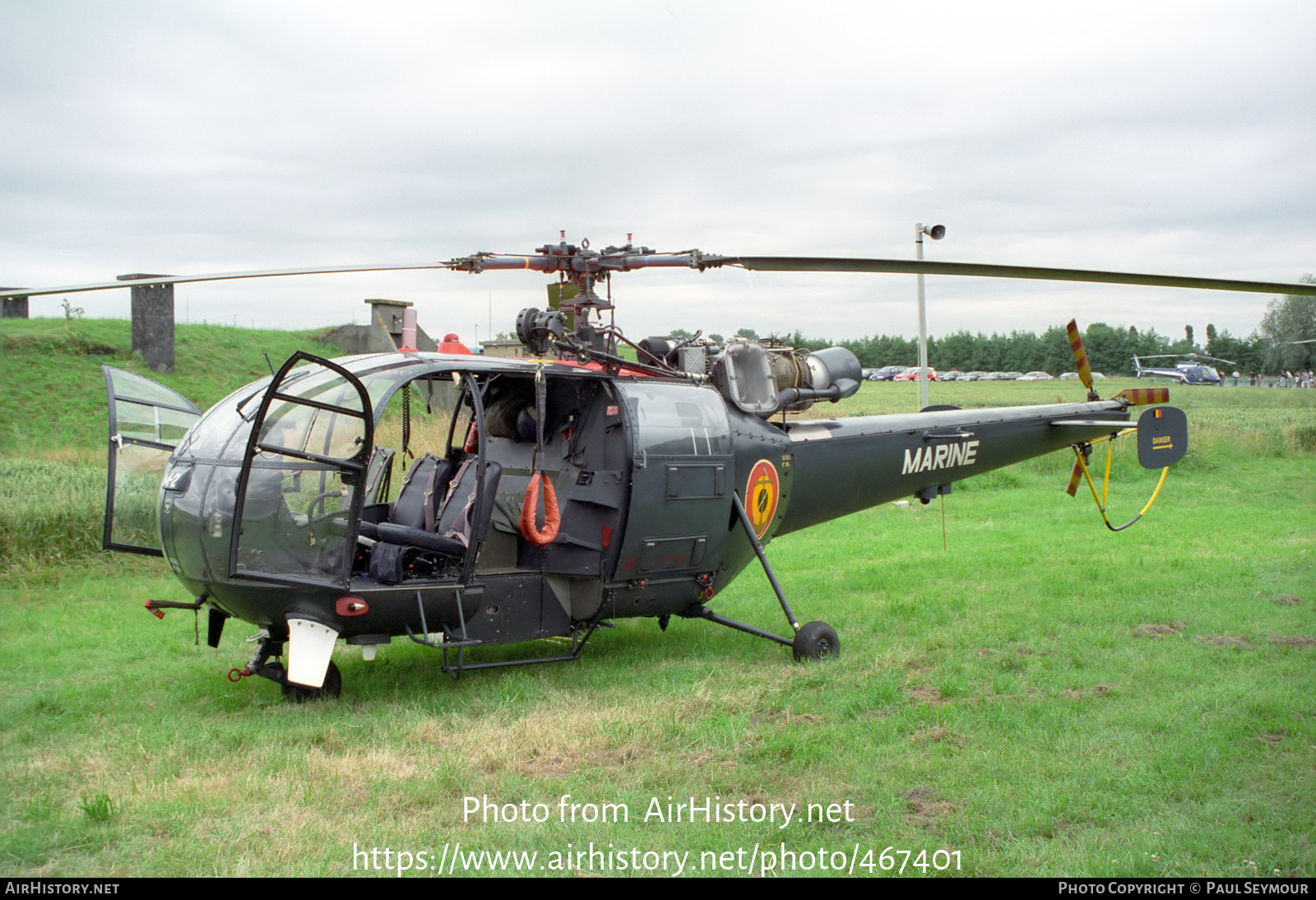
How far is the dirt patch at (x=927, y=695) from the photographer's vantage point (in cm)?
659

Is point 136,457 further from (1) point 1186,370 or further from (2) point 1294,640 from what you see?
(1) point 1186,370

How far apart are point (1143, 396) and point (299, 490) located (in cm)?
901

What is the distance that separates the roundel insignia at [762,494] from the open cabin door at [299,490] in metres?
3.23

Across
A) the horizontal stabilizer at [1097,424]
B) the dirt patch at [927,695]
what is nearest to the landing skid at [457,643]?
the dirt patch at [927,695]

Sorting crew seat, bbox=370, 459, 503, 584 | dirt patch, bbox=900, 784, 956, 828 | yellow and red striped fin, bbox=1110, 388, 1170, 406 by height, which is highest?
yellow and red striped fin, bbox=1110, 388, 1170, 406

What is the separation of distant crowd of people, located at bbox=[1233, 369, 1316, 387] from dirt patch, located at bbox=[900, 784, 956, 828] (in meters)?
3.67

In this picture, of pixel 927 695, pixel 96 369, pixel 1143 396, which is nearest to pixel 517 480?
pixel 927 695

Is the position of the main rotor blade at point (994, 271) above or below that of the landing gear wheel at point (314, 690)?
above

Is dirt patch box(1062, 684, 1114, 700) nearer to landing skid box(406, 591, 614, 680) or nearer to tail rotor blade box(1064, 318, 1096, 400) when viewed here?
landing skid box(406, 591, 614, 680)

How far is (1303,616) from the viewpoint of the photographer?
333 inches

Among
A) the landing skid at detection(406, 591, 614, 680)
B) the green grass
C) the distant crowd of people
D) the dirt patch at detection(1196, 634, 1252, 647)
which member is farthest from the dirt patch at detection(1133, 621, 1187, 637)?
the green grass

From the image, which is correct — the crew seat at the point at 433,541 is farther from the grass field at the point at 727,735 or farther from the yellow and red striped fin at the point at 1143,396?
the yellow and red striped fin at the point at 1143,396

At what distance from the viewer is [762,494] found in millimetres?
8062

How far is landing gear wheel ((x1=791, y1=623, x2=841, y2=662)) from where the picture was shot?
7609 mm
